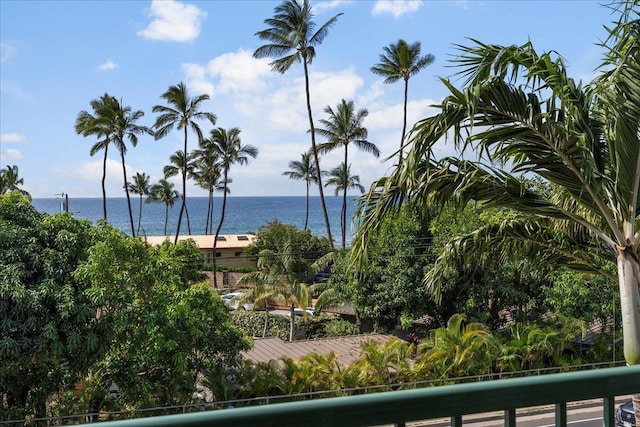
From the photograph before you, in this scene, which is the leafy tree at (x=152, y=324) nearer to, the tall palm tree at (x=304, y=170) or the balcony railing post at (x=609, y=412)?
the balcony railing post at (x=609, y=412)

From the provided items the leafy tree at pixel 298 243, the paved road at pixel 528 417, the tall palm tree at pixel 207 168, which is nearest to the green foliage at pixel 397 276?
the leafy tree at pixel 298 243

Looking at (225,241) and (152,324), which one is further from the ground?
(225,241)

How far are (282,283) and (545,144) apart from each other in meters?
17.7

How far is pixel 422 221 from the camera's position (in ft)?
56.9

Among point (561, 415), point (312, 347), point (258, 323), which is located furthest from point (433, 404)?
point (258, 323)

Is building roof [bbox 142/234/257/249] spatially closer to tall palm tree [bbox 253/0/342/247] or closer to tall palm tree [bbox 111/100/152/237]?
tall palm tree [bbox 111/100/152/237]

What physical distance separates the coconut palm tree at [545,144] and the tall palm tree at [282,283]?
16418 millimetres

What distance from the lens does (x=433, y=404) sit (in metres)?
1.02

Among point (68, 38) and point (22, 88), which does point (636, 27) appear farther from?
point (22, 88)

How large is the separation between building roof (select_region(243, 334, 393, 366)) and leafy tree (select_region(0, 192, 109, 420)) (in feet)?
26.3

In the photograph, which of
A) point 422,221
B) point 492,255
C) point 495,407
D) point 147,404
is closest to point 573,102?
point 492,255

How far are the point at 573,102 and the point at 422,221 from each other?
46.4ft

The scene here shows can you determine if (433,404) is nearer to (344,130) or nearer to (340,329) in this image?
(340,329)

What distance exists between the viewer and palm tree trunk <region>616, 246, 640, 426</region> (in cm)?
332
